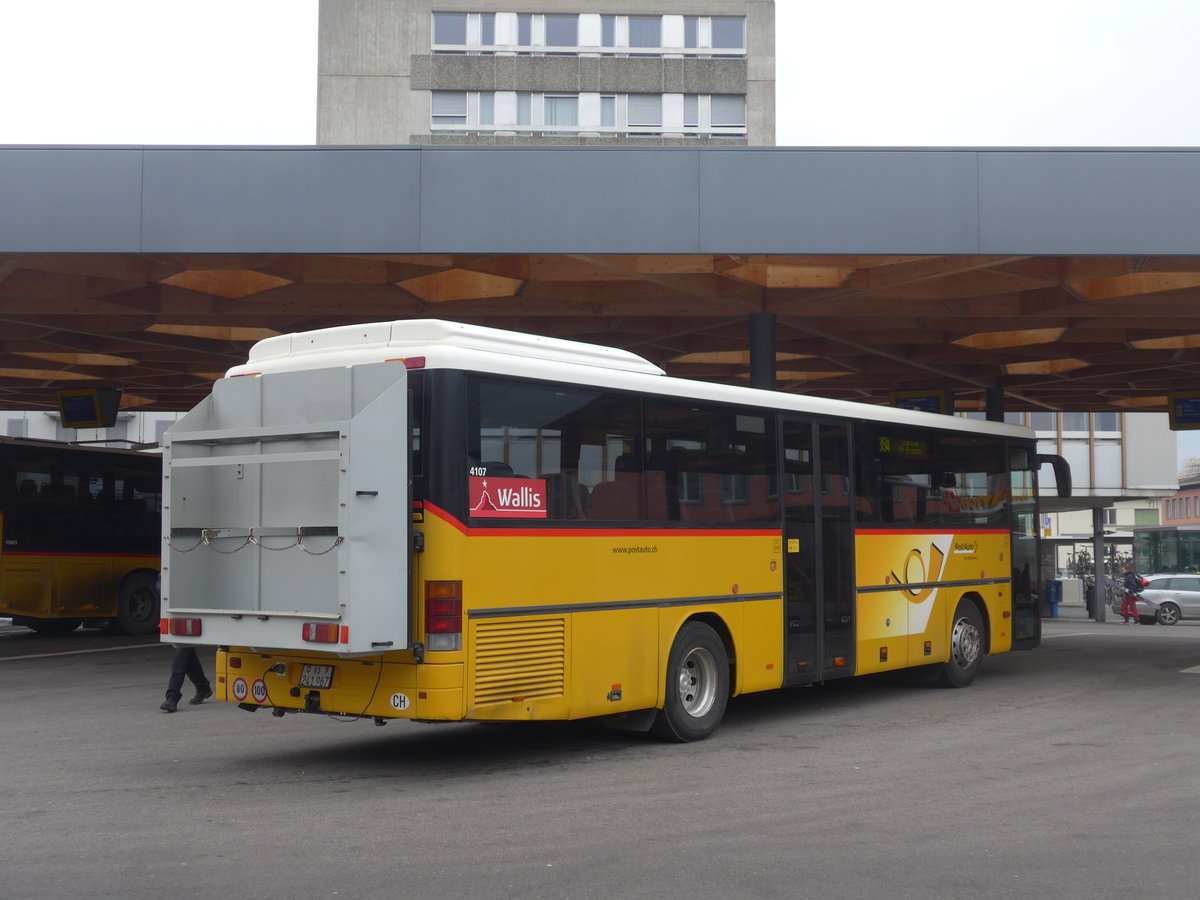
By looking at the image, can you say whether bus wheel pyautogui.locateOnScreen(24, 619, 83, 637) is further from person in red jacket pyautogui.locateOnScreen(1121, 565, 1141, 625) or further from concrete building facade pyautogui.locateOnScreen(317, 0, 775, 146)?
concrete building facade pyautogui.locateOnScreen(317, 0, 775, 146)

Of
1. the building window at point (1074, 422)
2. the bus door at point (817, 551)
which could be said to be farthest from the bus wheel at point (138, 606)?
the building window at point (1074, 422)

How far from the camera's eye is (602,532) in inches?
409

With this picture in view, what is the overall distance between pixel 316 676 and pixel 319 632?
81 cm

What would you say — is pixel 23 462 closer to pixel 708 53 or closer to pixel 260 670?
pixel 260 670

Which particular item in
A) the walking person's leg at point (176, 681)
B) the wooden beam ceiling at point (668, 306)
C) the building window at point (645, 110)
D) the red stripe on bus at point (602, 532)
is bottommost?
the walking person's leg at point (176, 681)

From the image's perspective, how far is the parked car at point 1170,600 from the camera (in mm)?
37156

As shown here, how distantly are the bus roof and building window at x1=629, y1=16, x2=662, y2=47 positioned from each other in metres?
51.3

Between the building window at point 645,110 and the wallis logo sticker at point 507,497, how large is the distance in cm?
5232

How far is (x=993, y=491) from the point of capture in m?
16.3

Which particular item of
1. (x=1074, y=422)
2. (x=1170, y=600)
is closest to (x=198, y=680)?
(x=1170, y=600)

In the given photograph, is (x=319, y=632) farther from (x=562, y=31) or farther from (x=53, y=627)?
(x=562, y=31)

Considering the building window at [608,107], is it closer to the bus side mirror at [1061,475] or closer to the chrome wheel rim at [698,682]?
the bus side mirror at [1061,475]

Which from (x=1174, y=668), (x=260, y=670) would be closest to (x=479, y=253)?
(x=260, y=670)

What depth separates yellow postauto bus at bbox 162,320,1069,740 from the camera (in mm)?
8984
